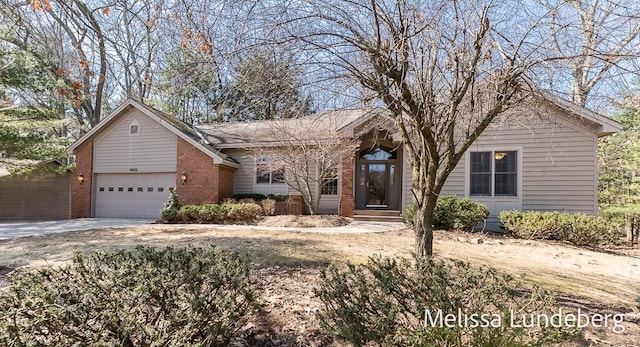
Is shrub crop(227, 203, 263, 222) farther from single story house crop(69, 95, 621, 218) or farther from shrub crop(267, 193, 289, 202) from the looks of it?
single story house crop(69, 95, 621, 218)

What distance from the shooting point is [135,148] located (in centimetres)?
1587

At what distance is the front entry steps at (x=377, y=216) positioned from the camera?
1284 cm

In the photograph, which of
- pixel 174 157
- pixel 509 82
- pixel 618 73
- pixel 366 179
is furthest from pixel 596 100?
pixel 174 157

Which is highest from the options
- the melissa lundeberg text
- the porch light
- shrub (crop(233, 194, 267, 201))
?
the porch light

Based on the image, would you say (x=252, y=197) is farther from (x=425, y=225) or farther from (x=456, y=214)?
(x=425, y=225)

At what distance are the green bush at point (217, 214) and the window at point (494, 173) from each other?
326 inches

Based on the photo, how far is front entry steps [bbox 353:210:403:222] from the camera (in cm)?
1284

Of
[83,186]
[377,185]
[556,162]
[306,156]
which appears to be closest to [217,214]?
[306,156]

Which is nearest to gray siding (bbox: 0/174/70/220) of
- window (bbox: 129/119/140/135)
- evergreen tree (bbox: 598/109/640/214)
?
window (bbox: 129/119/140/135)

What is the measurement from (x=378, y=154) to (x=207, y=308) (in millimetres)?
12803

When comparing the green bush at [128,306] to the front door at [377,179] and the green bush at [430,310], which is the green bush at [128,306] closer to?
the green bush at [430,310]

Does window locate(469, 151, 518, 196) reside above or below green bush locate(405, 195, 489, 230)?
above

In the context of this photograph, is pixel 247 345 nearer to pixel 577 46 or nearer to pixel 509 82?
pixel 509 82

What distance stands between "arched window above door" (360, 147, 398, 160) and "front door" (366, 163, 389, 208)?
0.34m
